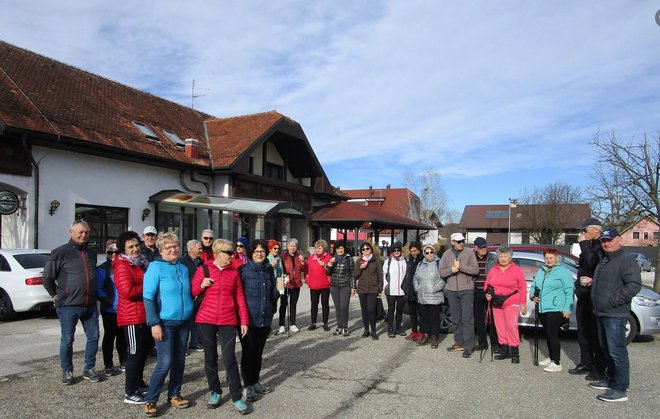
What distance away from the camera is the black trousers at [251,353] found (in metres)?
5.04

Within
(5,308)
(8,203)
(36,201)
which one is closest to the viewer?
(5,308)

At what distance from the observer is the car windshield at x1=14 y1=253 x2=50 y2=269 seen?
31.0 ft

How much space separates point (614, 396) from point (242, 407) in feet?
12.7

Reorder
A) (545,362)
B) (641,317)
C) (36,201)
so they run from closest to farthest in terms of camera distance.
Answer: (545,362) → (641,317) → (36,201)

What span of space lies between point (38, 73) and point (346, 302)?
43.6 ft

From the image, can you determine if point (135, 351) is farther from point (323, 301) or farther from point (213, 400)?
point (323, 301)

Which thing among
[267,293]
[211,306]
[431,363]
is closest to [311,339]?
[431,363]

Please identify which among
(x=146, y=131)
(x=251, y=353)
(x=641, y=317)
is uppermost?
(x=146, y=131)

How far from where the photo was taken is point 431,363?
672 centimetres

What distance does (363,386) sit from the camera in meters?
5.62

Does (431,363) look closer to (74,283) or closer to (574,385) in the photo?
(574,385)

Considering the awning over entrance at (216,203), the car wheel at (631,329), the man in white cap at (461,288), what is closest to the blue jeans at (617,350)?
the man in white cap at (461,288)

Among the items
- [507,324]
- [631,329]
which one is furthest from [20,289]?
[631,329]

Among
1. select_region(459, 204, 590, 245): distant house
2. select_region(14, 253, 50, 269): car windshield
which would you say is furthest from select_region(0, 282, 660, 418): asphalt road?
select_region(459, 204, 590, 245): distant house
